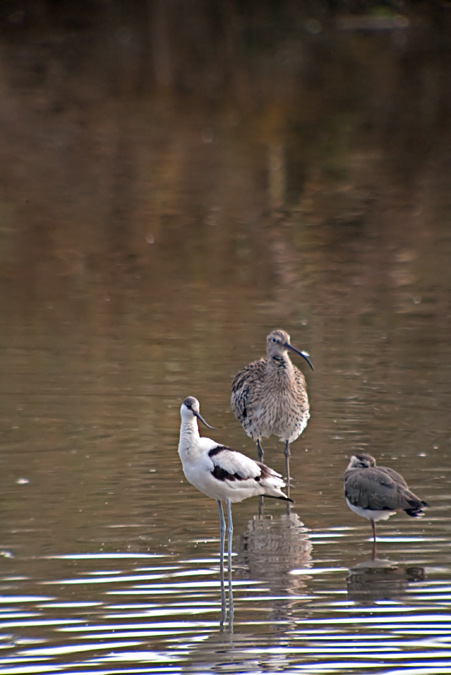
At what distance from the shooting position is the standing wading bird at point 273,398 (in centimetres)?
1075

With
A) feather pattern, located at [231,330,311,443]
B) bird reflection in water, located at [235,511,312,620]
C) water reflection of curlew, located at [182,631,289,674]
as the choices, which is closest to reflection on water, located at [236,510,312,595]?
bird reflection in water, located at [235,511,312,620]

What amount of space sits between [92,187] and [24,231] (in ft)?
10.1

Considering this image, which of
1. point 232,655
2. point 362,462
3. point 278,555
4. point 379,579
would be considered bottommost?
point 232,655

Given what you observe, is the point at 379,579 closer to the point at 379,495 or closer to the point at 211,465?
the point at 379,495

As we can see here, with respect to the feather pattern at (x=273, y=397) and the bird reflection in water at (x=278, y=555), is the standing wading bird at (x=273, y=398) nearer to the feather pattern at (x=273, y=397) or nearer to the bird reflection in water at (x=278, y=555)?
the feather pattern at (x=273, y=397)

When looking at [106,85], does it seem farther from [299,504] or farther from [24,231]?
[299,504]

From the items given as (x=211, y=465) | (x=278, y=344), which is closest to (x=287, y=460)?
(x=278, y=344)

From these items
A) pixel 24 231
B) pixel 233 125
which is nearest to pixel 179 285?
pixel 24 231

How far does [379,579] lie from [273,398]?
3.07 meters

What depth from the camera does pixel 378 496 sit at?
8539 millimetres

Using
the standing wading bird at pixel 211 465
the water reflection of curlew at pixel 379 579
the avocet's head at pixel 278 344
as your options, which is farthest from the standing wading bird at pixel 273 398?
the water reflection of curlew at pixel 379 579

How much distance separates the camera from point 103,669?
6.62 meters

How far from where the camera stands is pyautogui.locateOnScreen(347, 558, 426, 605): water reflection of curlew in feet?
25.3

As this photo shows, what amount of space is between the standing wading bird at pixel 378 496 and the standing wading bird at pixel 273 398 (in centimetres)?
156
